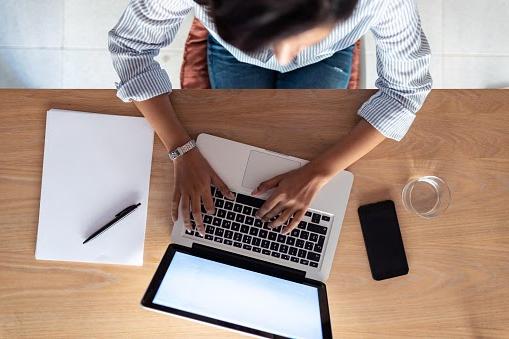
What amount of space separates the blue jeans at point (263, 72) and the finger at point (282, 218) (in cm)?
35

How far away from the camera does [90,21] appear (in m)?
1.54

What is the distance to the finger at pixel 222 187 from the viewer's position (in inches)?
34.5

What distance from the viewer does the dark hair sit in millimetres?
549

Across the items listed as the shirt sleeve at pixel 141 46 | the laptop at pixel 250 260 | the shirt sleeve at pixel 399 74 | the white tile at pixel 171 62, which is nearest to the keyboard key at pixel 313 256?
the laptop at pixel 250 260

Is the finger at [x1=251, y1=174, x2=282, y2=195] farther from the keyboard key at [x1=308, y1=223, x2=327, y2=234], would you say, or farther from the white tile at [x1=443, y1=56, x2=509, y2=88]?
the white tile at [x1=443, y1=56, x2=509, y2=88]

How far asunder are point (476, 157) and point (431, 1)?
0.84 metres

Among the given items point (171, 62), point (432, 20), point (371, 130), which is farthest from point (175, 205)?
point (432, 20)

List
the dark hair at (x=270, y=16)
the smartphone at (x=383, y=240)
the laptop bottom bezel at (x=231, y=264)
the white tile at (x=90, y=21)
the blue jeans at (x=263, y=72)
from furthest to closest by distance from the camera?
1. the white tile at (x=90, y=21)
2. the blue jeans at (x=263, y=72)
3. the smartphone at (x=383, y=240)
4. the laptop bottom bezel at (x=231, y=264)
5. the dark hair at (x=270, y=16)

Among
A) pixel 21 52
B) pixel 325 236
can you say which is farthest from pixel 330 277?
pixel 21 52

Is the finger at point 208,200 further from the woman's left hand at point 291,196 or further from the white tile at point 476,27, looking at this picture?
the white tile at point 476,27

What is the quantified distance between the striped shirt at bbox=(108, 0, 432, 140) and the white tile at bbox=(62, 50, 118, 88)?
706mm

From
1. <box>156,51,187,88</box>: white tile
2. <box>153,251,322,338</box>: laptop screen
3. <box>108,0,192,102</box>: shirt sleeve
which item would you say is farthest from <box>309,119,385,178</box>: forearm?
<box>156,51,187,88</box>: white tile

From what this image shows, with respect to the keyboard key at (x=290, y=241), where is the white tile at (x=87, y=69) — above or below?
below

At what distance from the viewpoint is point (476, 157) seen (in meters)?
0.89
